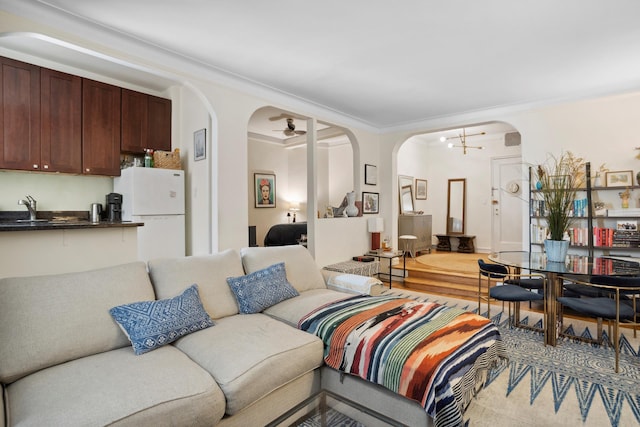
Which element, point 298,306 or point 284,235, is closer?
point 298,306

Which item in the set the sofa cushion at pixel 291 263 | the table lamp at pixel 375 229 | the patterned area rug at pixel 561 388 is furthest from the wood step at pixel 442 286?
the sofa cushion at pixel 291 263

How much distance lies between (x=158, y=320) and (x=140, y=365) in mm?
303

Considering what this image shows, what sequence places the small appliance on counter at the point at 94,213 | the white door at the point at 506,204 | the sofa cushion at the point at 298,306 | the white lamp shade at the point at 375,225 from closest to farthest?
the sofa cushion at the point at 298,306 < the small appliance on counter at the point at 94,213 < the white lamp shade at the point at 375,225 < the white door at the point at 506,204

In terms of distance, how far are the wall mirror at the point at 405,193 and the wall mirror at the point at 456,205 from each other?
1.04 metres

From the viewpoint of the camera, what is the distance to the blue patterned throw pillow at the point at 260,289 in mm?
2547

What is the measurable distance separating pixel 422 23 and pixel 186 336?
2857mm

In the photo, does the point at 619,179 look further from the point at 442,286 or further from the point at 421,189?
the point at 421,189

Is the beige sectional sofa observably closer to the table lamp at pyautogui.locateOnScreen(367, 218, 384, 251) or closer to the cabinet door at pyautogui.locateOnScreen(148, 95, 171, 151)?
the cabinet door at pyautogui.locateOnScreen(148, 95, 171, 151)

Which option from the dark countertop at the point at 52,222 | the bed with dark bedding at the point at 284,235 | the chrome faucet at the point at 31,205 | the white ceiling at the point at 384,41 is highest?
the white ceiling at the point at 384,41

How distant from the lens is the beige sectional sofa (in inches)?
54.4

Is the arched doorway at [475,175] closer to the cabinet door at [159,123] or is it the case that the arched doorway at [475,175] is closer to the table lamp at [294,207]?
the table lamp at [294,207]

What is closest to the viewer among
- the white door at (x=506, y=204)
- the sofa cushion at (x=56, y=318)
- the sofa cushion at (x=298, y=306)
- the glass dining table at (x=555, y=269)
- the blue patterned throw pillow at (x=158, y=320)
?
the sofa cushion at (x=56, y=318)

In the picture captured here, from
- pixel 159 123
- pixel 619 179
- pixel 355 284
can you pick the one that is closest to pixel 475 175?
pixel 619 179

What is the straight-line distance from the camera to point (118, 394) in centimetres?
141
